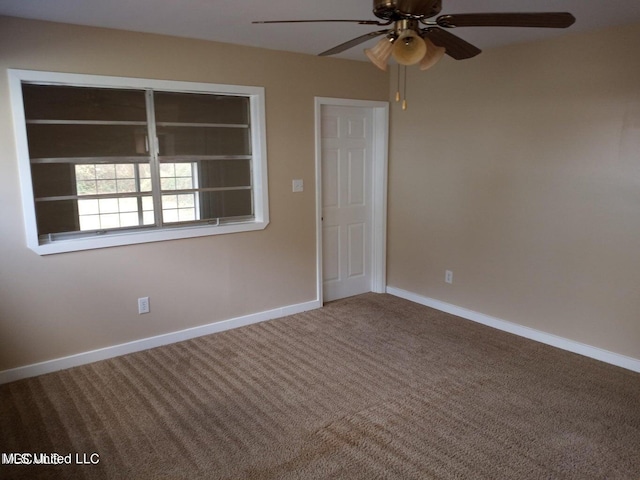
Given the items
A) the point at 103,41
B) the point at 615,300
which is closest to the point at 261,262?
the point at 103,41

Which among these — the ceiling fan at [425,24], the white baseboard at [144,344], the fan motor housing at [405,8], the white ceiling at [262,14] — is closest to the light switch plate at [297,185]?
the white baseboard at [144,344]

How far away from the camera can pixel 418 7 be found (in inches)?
74.5

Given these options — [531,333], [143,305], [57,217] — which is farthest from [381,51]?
[531,333]

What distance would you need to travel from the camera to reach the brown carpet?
7.57ft

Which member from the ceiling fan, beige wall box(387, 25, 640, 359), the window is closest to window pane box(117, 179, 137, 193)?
the window

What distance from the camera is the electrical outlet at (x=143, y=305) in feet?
11.8

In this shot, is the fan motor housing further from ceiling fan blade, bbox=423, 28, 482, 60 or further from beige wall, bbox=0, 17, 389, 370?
beige wall, bbox=0, 17, 389, 370

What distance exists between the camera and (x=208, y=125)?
3787 millimetres

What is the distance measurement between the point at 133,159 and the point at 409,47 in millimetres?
2279

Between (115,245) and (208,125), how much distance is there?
1186mm

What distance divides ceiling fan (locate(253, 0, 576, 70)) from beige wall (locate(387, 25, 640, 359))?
1.54m

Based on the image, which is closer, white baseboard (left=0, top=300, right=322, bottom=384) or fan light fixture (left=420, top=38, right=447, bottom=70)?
fan light fixture (left=420, top=38, right=447, bottom=70)

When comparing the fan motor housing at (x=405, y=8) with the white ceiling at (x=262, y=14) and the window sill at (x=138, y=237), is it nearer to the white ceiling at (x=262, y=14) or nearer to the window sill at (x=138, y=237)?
the white ceiling at (x=262, y=14)

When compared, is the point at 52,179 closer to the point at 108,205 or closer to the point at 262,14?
the point at 108,205
